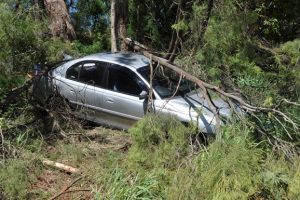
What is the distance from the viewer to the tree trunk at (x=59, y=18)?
11602 millimetres

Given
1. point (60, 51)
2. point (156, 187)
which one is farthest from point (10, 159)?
point (60, 51)

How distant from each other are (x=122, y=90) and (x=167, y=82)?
80 cm

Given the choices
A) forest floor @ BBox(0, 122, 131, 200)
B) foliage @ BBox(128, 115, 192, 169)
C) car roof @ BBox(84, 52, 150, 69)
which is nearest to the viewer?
foliage @ BBox(128, 115, 192, 169)

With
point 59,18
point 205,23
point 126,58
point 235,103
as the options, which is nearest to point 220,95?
point 235,103

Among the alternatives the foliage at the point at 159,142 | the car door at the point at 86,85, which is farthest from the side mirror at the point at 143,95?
the foliage at the point at 159,142

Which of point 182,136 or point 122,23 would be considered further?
point 122,23

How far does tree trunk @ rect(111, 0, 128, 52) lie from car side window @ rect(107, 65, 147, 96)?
2.21m

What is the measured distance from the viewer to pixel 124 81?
848 centimetres

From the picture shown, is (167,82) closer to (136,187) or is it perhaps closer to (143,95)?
(143,95)

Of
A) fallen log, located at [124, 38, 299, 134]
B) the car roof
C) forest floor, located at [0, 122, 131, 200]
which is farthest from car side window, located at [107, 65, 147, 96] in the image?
forest floor, located at [0, 122, 131, 200]

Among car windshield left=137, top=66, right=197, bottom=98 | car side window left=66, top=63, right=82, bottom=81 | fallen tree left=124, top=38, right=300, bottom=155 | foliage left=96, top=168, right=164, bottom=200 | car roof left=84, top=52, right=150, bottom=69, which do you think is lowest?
foliage left=96, top=168, right=164, bottom=200

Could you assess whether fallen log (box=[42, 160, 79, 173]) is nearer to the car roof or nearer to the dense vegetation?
the dense vegetation

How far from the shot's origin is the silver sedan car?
777 centimetres

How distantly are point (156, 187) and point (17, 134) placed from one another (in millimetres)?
2881
